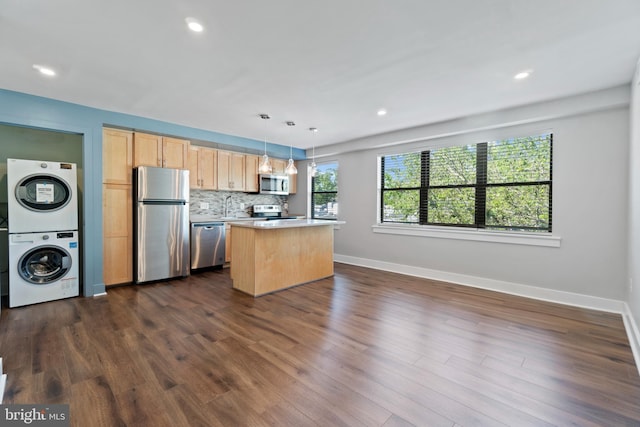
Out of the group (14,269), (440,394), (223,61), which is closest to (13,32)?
(223,61)

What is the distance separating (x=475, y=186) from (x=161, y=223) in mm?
4735

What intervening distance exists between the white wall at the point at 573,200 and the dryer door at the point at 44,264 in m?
5.19

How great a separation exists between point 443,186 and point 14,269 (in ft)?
18.6

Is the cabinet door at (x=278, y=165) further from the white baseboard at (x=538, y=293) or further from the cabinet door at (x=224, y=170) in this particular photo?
the white baseboard at (x=538, y=293)

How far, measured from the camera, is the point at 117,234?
4.08 m

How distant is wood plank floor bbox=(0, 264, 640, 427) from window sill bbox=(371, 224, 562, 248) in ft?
2.47

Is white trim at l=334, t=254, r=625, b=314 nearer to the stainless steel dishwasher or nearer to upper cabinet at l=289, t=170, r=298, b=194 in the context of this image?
upper cabinet at l=289, t=170, r=298, b=194

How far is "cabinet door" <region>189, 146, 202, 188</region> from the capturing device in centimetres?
498

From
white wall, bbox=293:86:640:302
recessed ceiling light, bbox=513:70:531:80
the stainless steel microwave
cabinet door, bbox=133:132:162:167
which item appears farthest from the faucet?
recessed ceiling light, bbox=513:70:531:80

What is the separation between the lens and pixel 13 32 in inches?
82.7

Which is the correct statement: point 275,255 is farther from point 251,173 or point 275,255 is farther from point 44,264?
point 44,264

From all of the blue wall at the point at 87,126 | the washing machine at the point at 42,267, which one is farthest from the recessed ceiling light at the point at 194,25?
the washing machine at the point at 42,267

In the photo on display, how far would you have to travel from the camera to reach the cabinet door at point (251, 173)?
19.1 ft

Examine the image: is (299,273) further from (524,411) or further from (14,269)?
(14,269)
